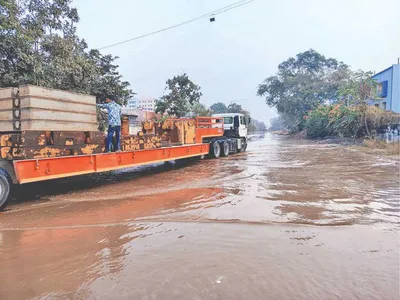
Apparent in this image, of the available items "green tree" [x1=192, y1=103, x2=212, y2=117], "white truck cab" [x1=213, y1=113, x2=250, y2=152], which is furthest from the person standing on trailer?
"green tree" [x1=192, y1=103, x2=212, y2=117]

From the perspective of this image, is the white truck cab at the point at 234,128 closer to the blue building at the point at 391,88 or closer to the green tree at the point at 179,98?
the green tree at the point at 179,98

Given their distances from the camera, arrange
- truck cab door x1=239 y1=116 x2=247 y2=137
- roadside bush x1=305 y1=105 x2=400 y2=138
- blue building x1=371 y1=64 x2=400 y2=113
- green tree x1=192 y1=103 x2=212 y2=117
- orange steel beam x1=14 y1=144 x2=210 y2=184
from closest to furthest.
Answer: orange steel beam x1=14 y1=144 x2=210 y2=184 < truck cab door x1=239 y1=116 x2=247 y2=137 < roadside bush x1=305 y1=105 x2=400 y2=138 < blue building x1=371 y1=64 x2=400 y2=113 < green tree x1=192 y1=103 x2=212 y2=117

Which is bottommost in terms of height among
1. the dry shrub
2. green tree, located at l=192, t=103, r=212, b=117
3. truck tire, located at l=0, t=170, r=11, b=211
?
truck tire, located at l=0, t=170, r=11, b=211

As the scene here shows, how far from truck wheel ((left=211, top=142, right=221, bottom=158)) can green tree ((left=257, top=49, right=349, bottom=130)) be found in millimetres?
34442

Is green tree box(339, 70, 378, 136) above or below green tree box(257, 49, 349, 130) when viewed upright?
below

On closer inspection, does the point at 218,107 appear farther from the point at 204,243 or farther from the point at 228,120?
the point at 204,243

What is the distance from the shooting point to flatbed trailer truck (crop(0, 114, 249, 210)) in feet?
19.7

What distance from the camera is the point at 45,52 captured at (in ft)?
37.2

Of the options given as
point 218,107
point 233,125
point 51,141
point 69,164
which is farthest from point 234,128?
point 218,107

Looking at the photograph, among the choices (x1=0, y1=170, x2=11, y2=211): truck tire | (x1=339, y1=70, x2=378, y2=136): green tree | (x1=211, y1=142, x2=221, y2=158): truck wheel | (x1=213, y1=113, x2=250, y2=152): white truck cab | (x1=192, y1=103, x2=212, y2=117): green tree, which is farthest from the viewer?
(x1=192, y1=103, x2=212, y2=117): green tree

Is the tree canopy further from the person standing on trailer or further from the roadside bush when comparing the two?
the roadside bush

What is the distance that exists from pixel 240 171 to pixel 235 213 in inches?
203

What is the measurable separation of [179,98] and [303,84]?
26.5 metres

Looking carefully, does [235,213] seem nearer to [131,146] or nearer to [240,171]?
[131,146]
